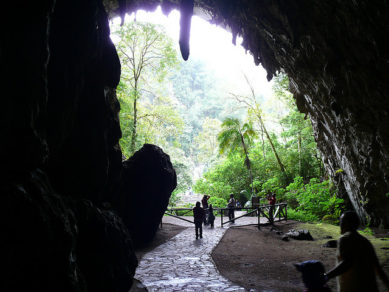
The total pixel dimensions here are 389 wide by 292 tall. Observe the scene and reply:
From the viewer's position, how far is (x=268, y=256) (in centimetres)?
910

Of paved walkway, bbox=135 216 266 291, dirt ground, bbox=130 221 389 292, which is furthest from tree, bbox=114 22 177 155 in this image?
paved walkway, bbox=135 216 266 291

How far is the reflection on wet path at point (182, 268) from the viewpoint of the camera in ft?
20.5

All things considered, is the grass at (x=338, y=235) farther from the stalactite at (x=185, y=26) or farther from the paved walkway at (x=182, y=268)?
the stalactite at (x=185, y=26)

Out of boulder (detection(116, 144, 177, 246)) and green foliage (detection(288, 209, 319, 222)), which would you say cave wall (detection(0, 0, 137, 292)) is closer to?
boulder (detection(116, 144, 177, 246))

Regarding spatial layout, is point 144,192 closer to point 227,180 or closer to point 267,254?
point 267,254

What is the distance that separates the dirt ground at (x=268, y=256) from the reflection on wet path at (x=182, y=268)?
363 millimetres

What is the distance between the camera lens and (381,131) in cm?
879

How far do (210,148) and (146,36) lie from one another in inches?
1221

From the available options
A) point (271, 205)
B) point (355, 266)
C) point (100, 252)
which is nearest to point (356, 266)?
point (355, 266)

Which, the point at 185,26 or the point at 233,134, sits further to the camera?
the point at 233,134

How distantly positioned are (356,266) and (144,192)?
9147mm

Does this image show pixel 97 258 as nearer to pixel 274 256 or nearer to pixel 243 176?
pixel 274 256

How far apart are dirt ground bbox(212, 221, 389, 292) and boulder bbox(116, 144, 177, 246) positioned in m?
3.04

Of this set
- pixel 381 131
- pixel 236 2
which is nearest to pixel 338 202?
pixel 381 131
